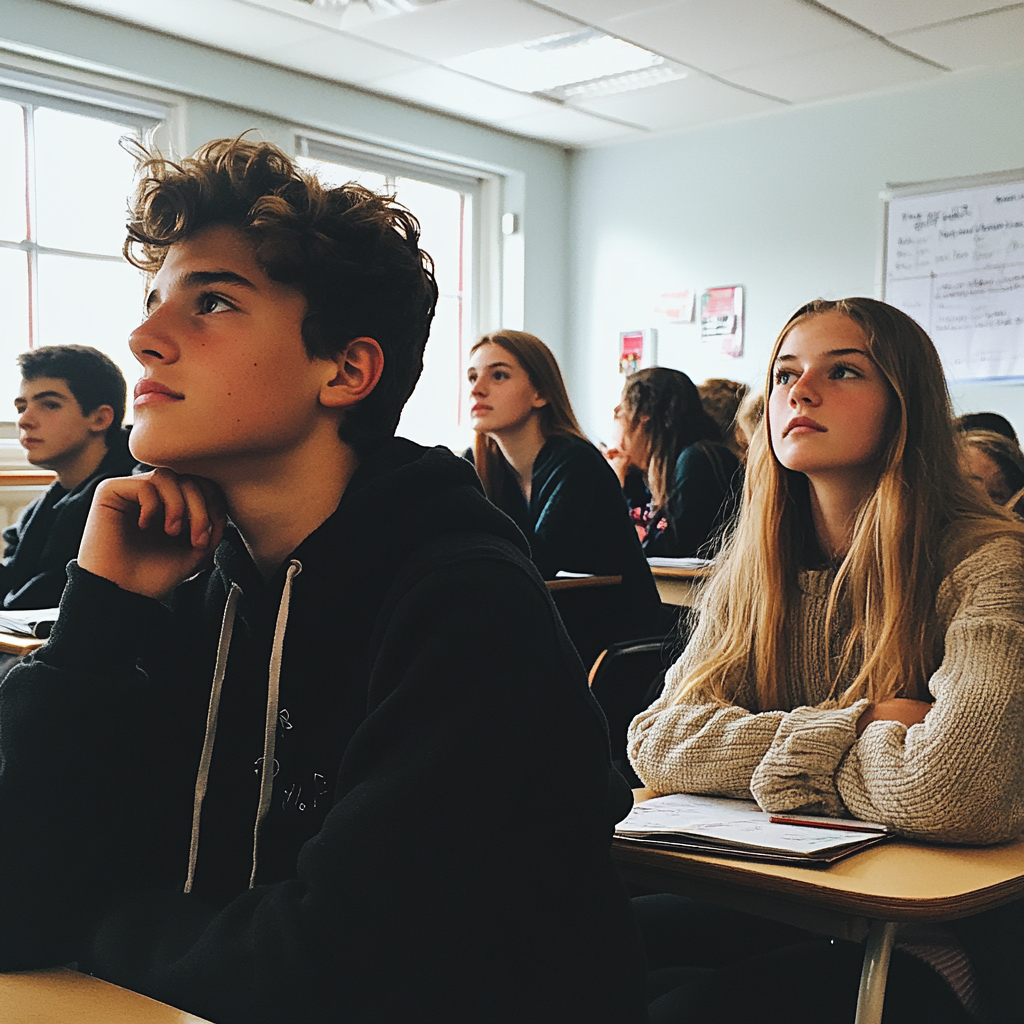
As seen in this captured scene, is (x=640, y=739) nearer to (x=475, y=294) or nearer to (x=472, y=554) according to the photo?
(x=472, y=554)

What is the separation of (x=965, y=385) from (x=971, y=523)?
384 centimetres

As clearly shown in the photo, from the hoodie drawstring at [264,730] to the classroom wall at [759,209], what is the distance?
4.02 meters

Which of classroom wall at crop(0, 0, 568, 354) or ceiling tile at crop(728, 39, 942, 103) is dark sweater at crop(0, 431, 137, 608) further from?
ceiling tile at crop(728, 39, 942, 103)

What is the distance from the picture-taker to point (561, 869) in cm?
87

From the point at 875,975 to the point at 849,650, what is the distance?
526 mm

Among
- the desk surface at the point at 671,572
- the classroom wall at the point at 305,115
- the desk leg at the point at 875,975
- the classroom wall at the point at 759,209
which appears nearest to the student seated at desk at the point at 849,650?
the desk leg at the point at 875,975

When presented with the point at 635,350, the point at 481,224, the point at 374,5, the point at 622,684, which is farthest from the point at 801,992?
the point at 481,224

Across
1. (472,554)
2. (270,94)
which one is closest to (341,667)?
(472,554)

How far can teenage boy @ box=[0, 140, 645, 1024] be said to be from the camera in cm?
78

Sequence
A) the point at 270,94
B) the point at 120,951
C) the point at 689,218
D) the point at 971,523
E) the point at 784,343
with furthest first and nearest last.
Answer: the point at 689,218
the point at 270,94
the point at 784,343
the point at 971,523
the point at 120,951

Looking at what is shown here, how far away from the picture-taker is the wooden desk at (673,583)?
3.54 m

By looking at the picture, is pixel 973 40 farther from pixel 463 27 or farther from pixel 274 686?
pixel 274 686

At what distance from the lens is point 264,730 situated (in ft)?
3.31

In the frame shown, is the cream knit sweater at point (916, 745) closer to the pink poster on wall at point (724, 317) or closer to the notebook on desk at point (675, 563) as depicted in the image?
the notebook on desk at point (675, 563)
